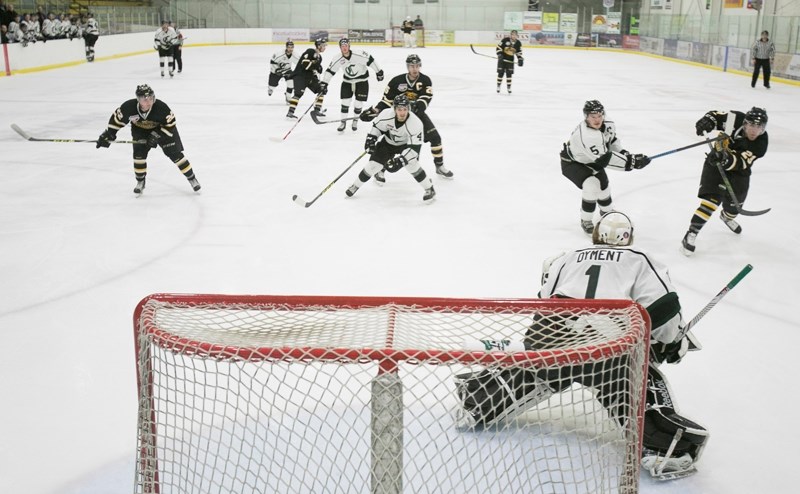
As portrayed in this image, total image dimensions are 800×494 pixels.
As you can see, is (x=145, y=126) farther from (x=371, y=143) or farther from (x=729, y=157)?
(x=729, y=157)

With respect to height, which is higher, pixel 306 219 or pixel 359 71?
pixel 359 71

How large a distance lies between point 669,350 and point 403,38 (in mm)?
25095

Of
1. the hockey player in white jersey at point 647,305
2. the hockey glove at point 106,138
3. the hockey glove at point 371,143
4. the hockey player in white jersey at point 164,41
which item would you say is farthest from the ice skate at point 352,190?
the hockey player in white jersey at point 164,41

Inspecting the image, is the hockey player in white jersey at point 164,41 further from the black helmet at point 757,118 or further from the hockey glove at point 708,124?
the black helmet at point 757,118

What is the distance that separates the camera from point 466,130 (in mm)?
10188

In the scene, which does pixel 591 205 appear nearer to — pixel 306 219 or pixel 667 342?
pixel 306 219

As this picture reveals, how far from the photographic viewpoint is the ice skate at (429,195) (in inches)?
258

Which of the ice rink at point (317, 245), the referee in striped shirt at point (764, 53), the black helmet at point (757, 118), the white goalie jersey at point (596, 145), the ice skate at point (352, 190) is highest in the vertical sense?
the referee in striped shirt at point (764, 53)

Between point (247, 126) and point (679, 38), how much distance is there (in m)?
17.0

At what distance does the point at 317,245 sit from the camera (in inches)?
215

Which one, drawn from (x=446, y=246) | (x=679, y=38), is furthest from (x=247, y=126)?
(x=679, y=38)

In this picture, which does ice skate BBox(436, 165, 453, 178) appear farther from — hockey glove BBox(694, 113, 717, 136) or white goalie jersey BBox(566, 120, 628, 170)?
hockey glove BBox(694, 113, 717, 136)

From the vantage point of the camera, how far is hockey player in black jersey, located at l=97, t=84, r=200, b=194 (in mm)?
6230

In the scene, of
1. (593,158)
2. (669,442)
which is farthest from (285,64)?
(669,442)
